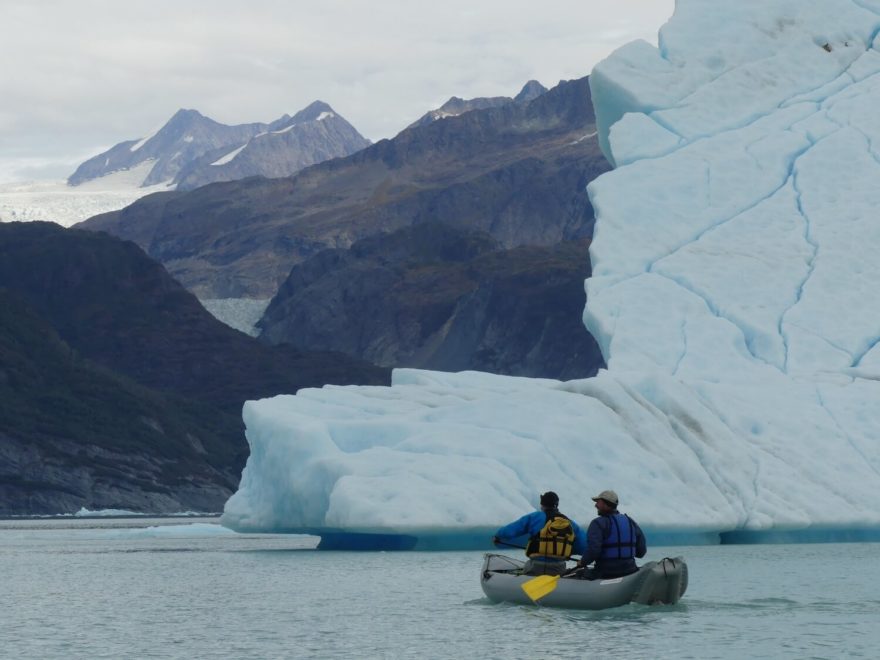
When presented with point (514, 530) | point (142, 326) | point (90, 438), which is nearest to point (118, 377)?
point (90, 438)

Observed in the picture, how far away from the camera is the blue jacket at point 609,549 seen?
19875 mm

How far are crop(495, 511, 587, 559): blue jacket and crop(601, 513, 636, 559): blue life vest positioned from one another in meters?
0.71

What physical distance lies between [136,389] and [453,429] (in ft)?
415

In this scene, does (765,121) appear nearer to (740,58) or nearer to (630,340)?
(740,58)

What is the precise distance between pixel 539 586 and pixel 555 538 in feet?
2.14

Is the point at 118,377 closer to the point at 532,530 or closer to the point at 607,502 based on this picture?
the point at 532,530

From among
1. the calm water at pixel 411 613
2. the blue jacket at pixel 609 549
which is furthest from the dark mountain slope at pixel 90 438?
the blue jacket at pixel 609 549

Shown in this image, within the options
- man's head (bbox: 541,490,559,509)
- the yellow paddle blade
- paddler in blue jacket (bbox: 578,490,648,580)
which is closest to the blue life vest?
paddler in blue jacket (bbox: 578,490,648,580)

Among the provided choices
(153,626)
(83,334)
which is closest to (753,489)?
(153,626)

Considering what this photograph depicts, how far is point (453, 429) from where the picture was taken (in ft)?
97.3

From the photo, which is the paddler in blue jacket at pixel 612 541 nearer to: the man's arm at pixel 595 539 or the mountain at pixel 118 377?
the man's arm at pixel 595 539

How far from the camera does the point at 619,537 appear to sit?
1991 centimetres

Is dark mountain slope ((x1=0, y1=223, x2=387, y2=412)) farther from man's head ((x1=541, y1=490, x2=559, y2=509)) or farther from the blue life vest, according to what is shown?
the blue life vest

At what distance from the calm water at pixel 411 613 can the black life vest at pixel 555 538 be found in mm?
770
